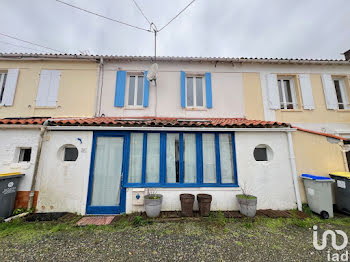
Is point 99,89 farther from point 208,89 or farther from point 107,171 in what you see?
point 208,89

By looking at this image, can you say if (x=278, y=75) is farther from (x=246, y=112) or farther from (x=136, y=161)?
(x=136, y=161)

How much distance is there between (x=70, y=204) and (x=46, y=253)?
189 centimetres

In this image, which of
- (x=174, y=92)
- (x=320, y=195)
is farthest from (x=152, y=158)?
(x=320, y=195)

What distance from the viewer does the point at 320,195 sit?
479cm

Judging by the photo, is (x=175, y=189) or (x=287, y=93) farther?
(x=287, y=93)

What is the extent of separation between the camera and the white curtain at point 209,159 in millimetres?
5273

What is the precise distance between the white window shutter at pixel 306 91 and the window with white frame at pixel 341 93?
6.09 ft

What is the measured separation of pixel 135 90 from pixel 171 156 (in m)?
4.73

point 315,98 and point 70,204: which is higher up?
point 315,98

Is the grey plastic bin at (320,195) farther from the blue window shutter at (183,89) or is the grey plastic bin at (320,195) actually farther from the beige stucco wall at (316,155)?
the blue window shutter at (183,89)

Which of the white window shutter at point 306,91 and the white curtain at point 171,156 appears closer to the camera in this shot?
the white curtain at point 171,156

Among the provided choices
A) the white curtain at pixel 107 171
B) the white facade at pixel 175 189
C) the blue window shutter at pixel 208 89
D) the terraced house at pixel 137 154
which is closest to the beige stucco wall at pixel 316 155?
the terraced house at pixel 137 154

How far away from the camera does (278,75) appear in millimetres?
8266

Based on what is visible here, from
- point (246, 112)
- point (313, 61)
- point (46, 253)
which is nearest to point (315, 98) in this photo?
point (313, 61)
